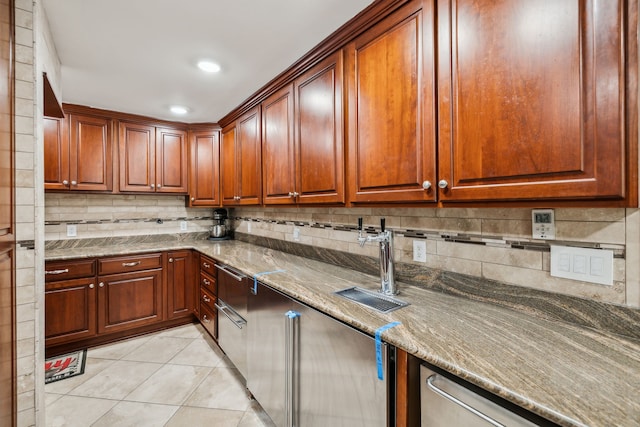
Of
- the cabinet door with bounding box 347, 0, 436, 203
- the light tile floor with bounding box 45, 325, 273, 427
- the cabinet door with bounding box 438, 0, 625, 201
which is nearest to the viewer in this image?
the cabinet door with bounding box 438, 0, 625, 201

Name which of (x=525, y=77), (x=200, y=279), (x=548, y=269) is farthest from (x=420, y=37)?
(x=200, y=279)

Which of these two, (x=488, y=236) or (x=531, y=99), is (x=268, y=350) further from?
(x=531, y=99)

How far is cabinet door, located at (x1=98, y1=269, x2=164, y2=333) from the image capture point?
2.75 m

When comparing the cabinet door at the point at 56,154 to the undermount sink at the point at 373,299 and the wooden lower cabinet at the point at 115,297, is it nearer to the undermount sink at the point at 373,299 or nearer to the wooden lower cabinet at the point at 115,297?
the wooden lower cabinet at the point at 115,297

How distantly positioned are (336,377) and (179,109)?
2930mm

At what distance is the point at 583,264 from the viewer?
1033mm

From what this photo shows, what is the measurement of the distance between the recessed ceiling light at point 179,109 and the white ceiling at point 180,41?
0.92 feet

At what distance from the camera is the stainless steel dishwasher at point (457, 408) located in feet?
2.36

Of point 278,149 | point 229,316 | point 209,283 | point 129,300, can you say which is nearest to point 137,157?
point 129,300

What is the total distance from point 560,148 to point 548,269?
20.4 inches

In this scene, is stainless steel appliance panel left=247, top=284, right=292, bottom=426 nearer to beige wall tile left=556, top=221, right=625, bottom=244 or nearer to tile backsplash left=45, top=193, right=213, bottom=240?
beige wall tile left=556, top=221, right=625, bottom=244

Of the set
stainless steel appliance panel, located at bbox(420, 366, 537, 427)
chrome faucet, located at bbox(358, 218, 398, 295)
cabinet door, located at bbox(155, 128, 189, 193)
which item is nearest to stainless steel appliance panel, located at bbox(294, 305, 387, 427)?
stainless steel appliance panel, located at bbox(420, 366, 537, 427)

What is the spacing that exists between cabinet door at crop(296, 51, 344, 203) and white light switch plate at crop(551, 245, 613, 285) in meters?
1.00

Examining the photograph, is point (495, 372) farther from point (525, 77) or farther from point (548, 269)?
point (525, 77)
